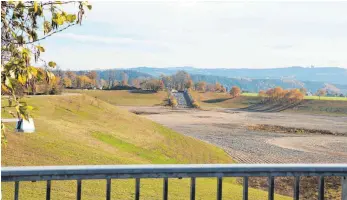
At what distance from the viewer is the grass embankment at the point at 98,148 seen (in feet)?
53.8

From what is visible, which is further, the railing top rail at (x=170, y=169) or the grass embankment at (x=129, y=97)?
the grass embankment at (x=129, y=97)

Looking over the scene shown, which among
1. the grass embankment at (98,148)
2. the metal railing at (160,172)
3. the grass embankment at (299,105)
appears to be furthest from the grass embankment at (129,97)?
the metal railing at (160,172)

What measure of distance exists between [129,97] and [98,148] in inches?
5059

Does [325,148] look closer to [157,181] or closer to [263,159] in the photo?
[263,159]

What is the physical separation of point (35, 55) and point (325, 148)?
54740 mm

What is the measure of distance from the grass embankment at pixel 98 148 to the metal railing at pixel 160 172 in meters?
0.93

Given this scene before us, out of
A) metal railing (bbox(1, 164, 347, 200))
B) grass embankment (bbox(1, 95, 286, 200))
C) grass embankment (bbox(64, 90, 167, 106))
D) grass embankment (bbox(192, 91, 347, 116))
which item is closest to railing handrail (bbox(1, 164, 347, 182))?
metal railing (bbox(1, 164, 347, 200))

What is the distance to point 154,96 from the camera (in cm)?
16262

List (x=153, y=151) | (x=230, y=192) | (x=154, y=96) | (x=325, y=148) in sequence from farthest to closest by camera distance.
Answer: (x=154, y=96) < (x=325, y=148) < (x=153, y=151) < (x=230, y=192)

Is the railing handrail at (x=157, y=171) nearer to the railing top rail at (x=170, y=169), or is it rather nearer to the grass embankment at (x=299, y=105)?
the railing top rail at (x=170, y=169)

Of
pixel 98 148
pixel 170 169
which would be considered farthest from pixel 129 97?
pixel 170 169

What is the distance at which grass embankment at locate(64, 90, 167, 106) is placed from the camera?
148000 millimetres

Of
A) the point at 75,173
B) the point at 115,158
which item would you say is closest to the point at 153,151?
the point at 115,158

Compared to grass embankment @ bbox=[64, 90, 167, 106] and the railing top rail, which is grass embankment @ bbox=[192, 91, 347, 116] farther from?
the railing top rail
